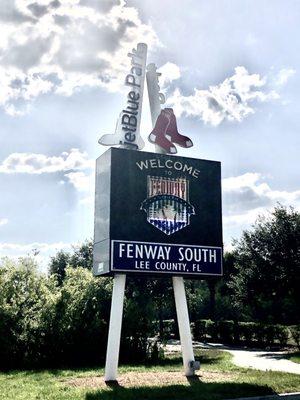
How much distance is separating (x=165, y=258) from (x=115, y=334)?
3193mm

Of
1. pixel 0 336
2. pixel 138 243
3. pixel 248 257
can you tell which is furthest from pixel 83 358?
pixel 248 257

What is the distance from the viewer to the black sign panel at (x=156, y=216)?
17.7 meters

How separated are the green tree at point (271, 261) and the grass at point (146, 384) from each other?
40.0 ft

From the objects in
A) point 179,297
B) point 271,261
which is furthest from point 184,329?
point 271,261

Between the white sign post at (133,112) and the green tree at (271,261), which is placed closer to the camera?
the white sign post at (133,112)

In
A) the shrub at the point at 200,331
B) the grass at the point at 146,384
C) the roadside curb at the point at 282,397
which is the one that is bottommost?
the roadside curb at the point at 282,397

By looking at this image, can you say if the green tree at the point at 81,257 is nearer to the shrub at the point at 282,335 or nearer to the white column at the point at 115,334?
the shrub at the point at 282,335

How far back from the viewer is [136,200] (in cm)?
1820

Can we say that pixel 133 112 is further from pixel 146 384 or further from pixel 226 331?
pixel 226 331

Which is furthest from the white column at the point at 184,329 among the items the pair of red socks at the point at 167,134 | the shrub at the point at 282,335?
the shrub at the point at 282,335

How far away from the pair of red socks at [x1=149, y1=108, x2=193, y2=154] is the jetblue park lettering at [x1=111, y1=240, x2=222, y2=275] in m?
4.10

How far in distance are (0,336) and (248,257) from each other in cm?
1733

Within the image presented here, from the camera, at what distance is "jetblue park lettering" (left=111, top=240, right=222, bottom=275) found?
17.5 m

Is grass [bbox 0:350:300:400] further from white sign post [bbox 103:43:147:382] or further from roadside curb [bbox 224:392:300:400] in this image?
white sign post [bbox 103:43:147:382]
